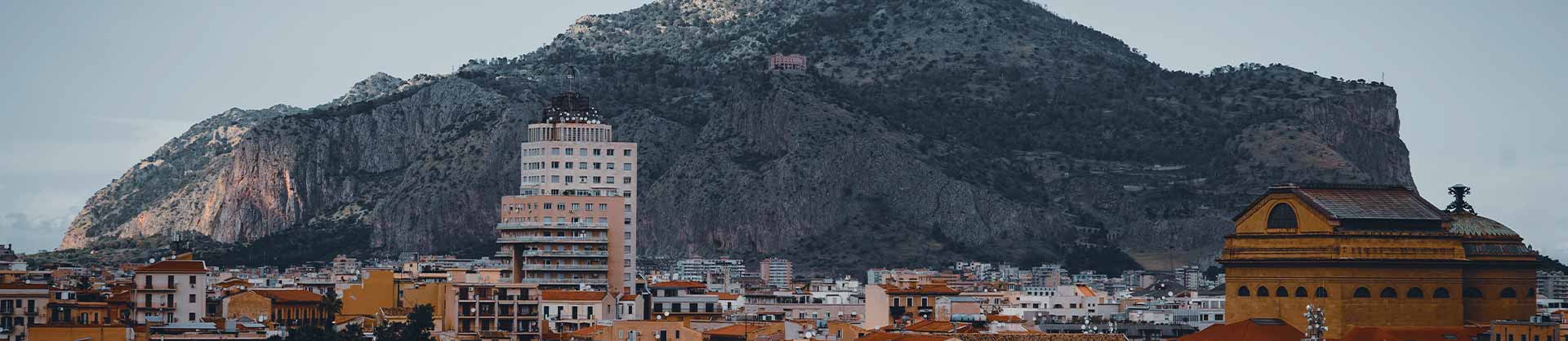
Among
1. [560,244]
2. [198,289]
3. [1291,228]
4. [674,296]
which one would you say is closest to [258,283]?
[560,244]

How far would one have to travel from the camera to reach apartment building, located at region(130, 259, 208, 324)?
135125 mm

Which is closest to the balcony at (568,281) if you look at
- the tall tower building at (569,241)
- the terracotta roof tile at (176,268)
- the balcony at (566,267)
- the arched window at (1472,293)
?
the tall tower building at (569,241)

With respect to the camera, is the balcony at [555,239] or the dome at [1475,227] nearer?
the dome at [1475,227]

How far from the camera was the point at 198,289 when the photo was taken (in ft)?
453

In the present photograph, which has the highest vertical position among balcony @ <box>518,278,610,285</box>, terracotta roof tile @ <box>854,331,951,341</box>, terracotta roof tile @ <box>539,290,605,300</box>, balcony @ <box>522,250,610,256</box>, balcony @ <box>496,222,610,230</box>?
balcony @ <box>496,222,610,230</box>

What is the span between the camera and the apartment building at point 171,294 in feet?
443

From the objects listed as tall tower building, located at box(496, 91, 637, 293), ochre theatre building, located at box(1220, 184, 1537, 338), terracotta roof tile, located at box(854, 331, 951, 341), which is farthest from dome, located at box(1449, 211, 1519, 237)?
tall tower building, located at box(496, 91, 637, 293)

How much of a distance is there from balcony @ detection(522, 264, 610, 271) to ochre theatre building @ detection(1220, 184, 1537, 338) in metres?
59.1

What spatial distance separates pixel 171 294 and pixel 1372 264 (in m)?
52.5

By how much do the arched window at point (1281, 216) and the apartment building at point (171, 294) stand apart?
47038mm

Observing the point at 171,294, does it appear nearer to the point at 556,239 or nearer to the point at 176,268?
the point at 176,268

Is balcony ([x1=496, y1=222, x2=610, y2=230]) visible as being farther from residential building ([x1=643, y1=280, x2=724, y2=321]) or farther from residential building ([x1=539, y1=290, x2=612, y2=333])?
residential building ([x1=539, y1=290, x2=612, y2=333])

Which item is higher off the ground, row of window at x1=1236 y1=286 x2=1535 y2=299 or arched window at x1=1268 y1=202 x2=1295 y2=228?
arched window at x1=1268 y1=202 x2=1295 y2=228

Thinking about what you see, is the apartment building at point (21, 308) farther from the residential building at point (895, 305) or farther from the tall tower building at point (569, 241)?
the tall tower building at point (569, 241)
